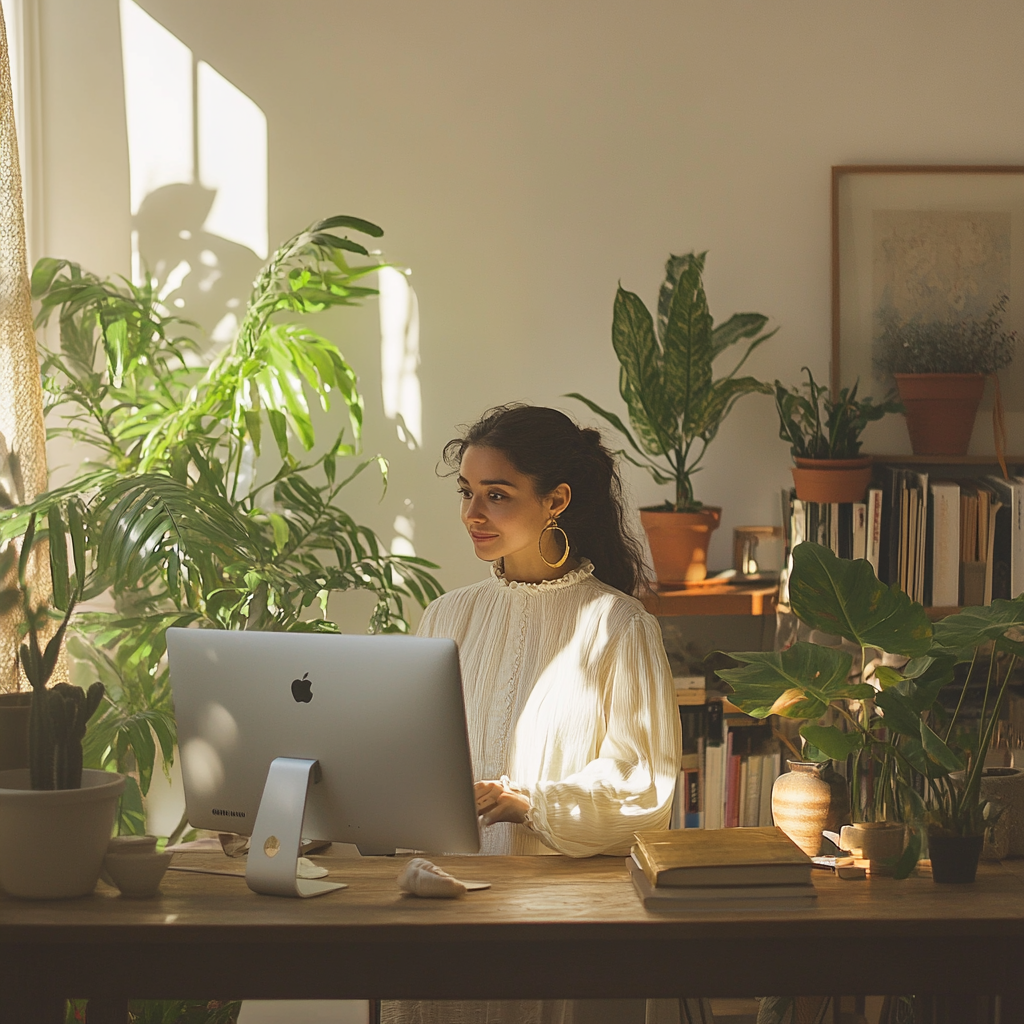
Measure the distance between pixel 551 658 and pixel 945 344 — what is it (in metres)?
1.64

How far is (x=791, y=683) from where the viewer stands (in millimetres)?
1680

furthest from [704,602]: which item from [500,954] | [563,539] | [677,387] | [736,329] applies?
[500,954]

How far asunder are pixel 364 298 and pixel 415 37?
720 mm

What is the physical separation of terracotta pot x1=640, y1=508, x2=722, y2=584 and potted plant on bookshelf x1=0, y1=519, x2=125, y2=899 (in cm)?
176

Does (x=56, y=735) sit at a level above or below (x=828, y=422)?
below

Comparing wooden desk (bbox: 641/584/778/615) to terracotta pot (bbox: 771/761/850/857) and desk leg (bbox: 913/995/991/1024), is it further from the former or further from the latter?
desk leg (bbox: 913/995/991/1024)

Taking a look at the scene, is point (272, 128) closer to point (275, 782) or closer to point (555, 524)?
point (555, 524)

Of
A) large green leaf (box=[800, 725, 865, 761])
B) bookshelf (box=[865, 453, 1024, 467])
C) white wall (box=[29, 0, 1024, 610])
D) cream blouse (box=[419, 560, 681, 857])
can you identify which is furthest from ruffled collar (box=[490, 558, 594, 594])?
bookshelf (box=[865, 453, 1024, 467])

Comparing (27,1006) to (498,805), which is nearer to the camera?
(27,1006)

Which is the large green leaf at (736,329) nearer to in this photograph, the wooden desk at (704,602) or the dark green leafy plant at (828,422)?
the dark green leafy plant at (828,422)

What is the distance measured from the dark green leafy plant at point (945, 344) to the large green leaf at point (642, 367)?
0.66 m

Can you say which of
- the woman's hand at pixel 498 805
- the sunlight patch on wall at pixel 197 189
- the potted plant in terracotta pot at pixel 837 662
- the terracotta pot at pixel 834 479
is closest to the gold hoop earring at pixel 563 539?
the woman's hand at pixel 498 805

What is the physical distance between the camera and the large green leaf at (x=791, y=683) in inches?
65.9

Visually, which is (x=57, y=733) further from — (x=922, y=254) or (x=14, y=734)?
(x=922, y=254)
